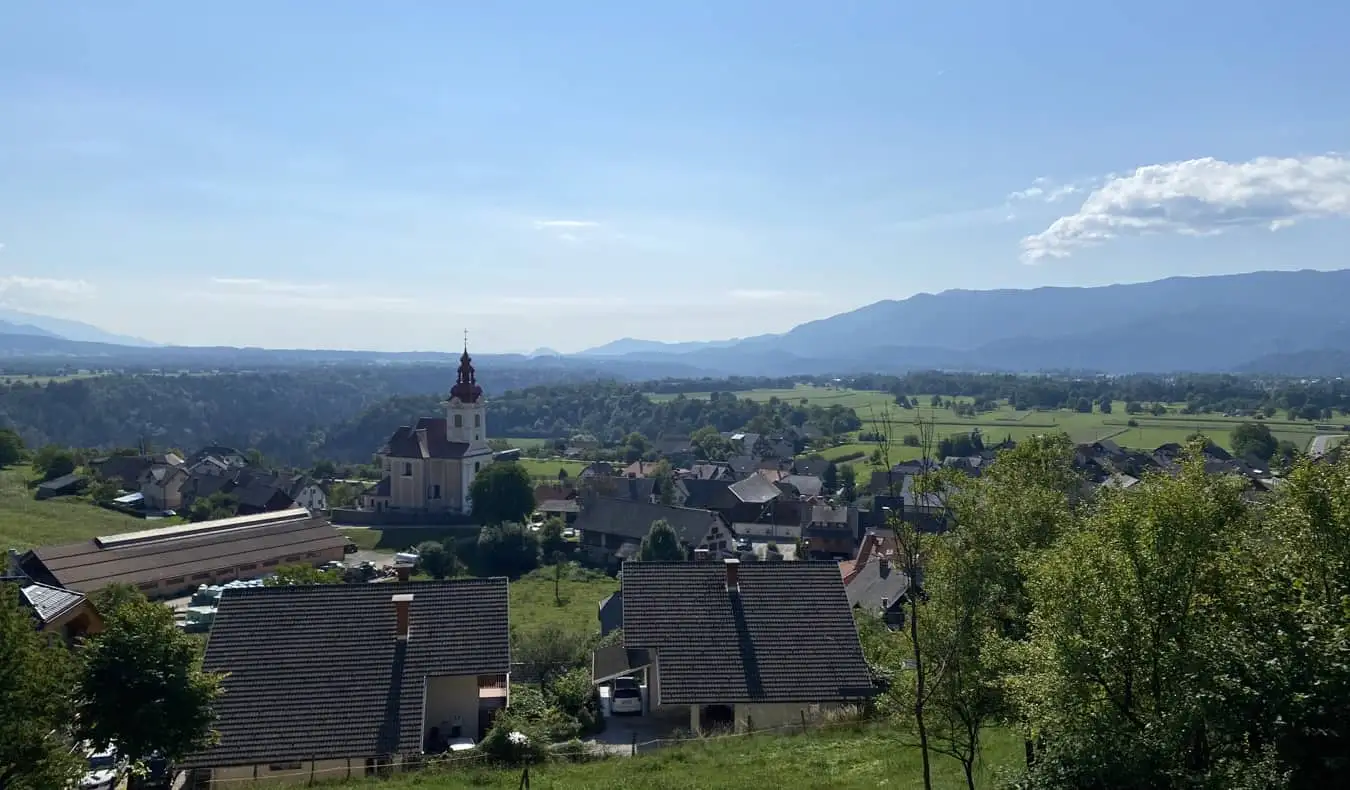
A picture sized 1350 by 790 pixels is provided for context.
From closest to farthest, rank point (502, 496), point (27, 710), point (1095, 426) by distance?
point (27, 710) → point (502, 496) → point (1095, 426)

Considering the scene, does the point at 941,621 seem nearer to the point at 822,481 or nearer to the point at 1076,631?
the point at 1076,631

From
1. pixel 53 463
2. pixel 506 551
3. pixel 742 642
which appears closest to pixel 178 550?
pixel 506 551

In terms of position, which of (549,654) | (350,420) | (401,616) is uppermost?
(401,616)

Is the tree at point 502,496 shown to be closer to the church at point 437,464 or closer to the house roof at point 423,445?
the church at point 437,464

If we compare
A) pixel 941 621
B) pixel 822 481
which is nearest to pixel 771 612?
pixel 941 621

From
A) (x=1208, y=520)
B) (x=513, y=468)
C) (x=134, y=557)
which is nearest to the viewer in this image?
(x=1208, y=520)

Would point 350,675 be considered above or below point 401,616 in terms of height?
below

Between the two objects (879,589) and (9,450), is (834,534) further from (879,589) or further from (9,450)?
(9,450)
